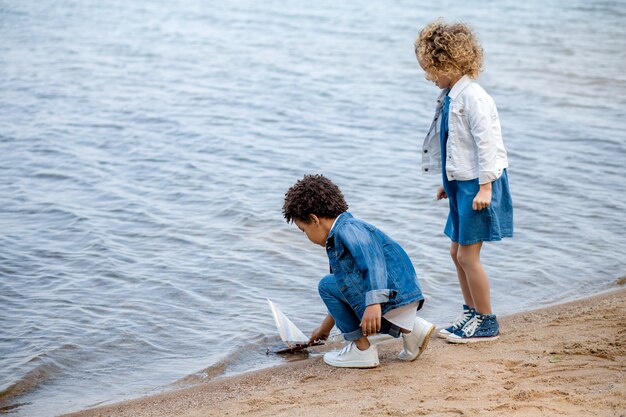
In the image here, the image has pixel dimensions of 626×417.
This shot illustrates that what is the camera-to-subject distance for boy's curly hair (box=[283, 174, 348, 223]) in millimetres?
4051

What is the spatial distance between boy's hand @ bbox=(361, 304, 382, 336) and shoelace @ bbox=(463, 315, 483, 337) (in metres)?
0.74

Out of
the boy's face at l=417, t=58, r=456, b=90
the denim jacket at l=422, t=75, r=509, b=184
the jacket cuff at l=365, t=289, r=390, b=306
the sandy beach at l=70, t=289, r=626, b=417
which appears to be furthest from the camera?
the boy's face at l=417, t=58, r=456, b=90

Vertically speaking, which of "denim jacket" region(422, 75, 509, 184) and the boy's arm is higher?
"denim jacket" region(422, 75, 509, 184)

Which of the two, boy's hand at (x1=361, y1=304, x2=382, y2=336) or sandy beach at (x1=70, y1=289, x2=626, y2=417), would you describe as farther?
boy's hand at (x1=361, y1=304, x2=382, y2=336)

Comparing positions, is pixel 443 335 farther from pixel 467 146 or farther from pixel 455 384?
pixel 467 146

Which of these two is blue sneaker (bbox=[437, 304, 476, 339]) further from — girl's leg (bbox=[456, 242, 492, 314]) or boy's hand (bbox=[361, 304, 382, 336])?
boy's hand (bbox=[361, 304, 382, 336])

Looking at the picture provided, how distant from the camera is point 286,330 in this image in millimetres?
4645

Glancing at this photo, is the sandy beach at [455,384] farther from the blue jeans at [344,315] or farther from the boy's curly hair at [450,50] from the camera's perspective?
the boy's curly hair at [450,50]

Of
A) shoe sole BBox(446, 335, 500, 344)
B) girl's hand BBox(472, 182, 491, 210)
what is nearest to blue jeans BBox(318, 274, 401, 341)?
shoe sole BBox(446, 335, 500, 344)

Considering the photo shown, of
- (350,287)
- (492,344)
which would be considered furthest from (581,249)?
(350,287)

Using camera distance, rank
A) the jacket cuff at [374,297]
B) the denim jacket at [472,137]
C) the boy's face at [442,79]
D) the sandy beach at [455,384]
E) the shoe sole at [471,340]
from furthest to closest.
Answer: the shoe sole at [471,340] → the boy's face at [442,79] → the denim jacket at [472,137] → the jacket cuff at [374,297] → the sandy beach at [455,384]

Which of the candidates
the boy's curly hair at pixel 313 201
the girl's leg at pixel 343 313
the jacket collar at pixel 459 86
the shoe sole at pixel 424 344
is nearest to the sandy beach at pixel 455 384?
the shoe sole at pixel 424 344

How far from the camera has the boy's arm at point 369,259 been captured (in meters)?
3.91

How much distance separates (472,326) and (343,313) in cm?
76
